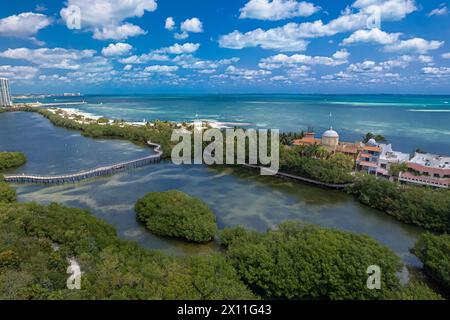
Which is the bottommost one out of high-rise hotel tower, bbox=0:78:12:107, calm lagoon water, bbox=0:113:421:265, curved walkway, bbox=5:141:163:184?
calm lagoon water, bbox=0:113:421:265

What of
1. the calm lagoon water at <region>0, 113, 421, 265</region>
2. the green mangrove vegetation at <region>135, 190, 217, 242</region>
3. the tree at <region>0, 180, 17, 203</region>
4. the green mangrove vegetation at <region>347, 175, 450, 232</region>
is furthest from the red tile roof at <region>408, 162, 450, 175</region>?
the tree at <region>0, 180, 17, 203</region>

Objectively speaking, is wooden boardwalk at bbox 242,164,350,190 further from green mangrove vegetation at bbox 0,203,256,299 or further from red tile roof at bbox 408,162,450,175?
green mangrove vegetation at bbox 0,203,256,299

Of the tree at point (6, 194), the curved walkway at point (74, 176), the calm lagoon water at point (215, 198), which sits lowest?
the calm lagoon water at point (215, 198)

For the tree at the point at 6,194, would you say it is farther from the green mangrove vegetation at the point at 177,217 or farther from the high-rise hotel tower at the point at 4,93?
the high-rise hotel tower at the point at 4,93

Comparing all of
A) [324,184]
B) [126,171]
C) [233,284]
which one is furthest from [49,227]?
[324,184]

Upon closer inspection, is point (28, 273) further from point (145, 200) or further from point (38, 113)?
point (38, 113)

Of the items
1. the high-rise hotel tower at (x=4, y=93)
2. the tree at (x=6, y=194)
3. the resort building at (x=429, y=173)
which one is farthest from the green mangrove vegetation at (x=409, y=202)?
the high-rise hotel tower at (x=4, y=93)

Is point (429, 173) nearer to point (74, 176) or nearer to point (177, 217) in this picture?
point (177, 217)
